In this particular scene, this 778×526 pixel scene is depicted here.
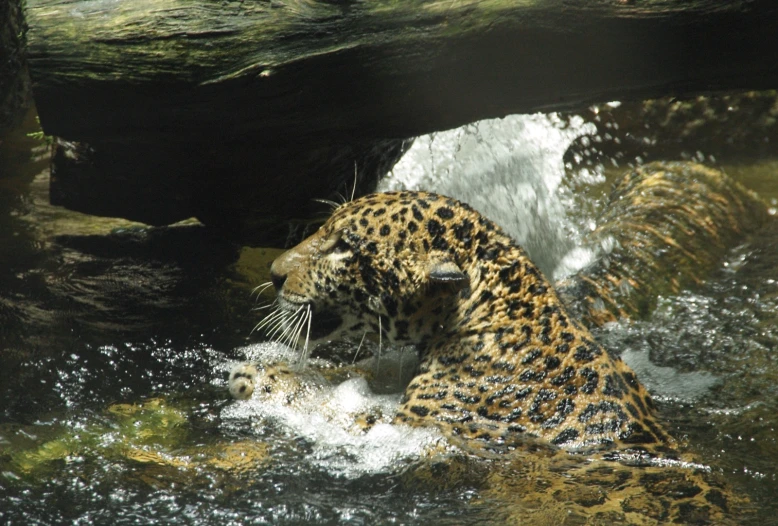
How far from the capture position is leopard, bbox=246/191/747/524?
508cm

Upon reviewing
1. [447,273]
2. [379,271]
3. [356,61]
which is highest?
[356,61]

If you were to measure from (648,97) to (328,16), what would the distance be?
248 centimetres

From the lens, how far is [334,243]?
20.2 feet

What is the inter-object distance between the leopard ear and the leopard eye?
765 mm

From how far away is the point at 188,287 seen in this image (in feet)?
26.6

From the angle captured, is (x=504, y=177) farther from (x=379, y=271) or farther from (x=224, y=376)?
(x=224, y=376)

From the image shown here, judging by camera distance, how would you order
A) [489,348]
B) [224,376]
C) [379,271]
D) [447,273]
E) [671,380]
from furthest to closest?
[671,380]
[224,376]
[379,271]
[489,348]
[447,273]

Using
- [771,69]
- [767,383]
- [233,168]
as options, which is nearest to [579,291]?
[767,383]

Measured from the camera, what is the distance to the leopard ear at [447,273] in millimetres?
5523

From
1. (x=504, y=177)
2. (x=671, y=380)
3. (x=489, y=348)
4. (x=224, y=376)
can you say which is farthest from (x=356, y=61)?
(x=504, y=177)

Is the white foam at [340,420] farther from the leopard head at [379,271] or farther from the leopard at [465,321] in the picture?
the leopard head at [379,271]

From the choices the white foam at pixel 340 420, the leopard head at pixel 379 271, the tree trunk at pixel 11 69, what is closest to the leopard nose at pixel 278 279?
the leopard head at pixel 379 271

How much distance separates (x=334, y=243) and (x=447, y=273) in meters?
1.00

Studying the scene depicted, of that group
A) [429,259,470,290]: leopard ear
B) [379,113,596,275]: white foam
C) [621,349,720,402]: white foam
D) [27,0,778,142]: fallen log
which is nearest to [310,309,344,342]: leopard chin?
[429,259,470,290]: leopard ear
